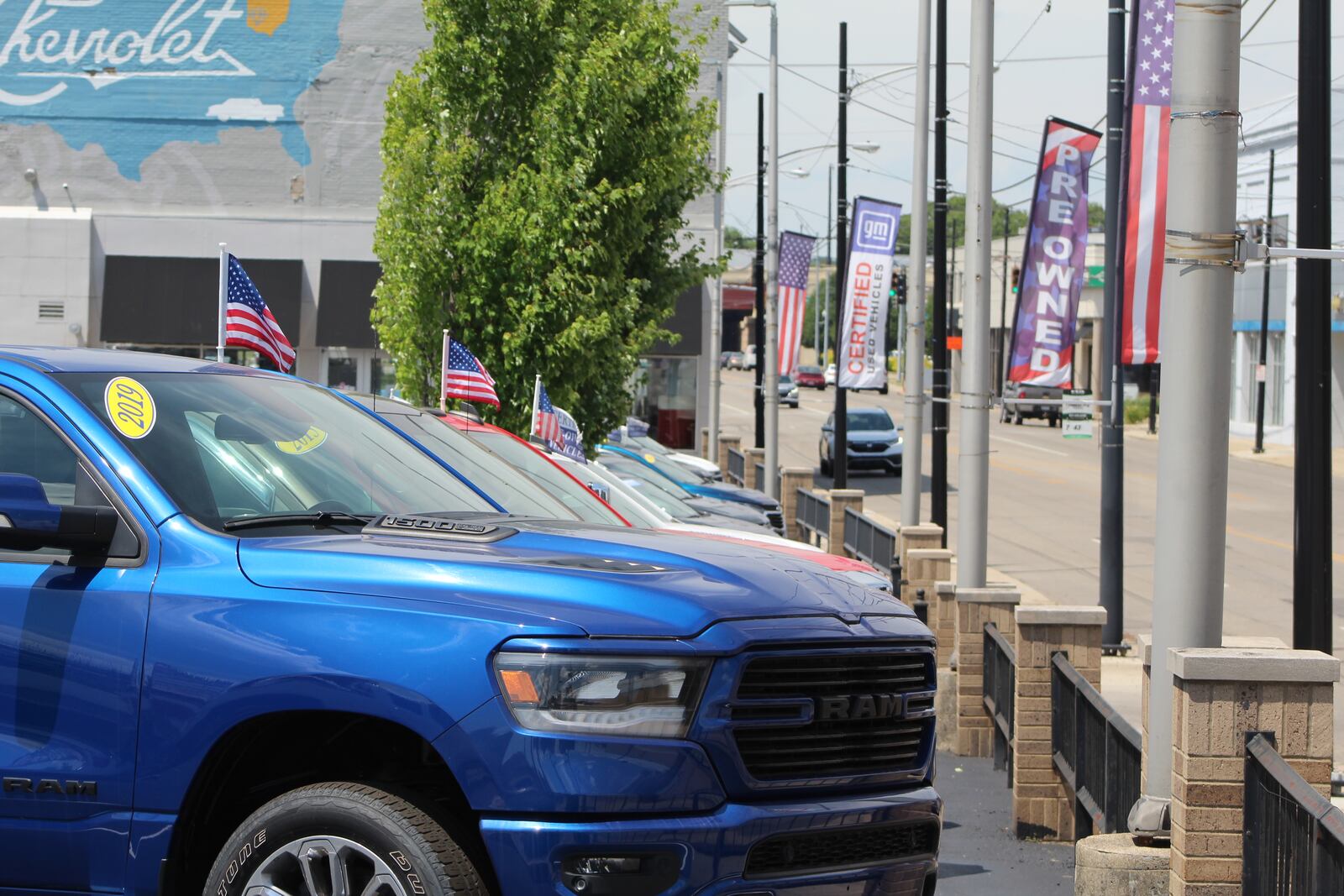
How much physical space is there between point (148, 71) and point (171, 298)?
587 centimetres

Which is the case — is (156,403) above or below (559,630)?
above

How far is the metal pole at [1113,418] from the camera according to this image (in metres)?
15.5

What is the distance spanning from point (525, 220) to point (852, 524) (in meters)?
6.97

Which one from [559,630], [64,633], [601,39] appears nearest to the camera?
[559,630]

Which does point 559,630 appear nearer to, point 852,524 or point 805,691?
point 805,691

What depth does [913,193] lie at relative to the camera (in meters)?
20.1

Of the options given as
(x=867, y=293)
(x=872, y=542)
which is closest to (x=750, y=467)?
(x=867, y=293)

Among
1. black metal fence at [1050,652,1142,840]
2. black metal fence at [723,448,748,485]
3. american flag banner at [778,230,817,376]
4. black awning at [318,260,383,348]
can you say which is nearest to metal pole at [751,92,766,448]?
american flag banner at [778,230,817,376]

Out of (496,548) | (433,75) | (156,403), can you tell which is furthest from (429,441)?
(433,75)

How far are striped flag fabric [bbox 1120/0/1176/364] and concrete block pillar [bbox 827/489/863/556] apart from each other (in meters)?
6.89

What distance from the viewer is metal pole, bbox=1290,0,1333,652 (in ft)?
32.4

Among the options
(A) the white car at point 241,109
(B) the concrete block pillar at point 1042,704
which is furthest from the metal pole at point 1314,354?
(A) the white car at point 241,109

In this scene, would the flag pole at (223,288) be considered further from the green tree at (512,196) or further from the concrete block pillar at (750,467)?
the concrete block pillar at (750,467)

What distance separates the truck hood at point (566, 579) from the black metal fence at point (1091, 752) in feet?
10.8
